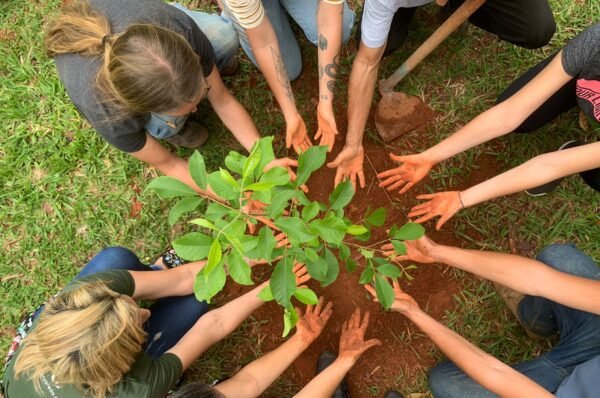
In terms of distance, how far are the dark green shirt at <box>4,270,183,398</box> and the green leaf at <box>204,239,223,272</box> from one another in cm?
92

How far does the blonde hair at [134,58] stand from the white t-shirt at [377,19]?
0.65 m

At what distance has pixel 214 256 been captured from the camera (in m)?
0.86

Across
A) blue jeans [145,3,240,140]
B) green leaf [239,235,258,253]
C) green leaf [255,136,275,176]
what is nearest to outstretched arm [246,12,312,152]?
blue jeans [145,3,240,140]

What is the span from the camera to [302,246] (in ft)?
3.61

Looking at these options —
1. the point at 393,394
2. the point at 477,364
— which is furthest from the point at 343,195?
the point at 393,394

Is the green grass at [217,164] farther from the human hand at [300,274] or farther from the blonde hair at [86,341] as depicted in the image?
the blonde hair at [86,341]

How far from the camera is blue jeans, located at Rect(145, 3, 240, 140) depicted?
6.32 feet

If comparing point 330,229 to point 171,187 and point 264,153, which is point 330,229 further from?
point 171,187

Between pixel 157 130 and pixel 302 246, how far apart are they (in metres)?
1.11

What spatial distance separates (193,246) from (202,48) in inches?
40.4

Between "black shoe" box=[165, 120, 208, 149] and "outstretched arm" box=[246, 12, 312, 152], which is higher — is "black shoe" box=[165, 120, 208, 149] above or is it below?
below

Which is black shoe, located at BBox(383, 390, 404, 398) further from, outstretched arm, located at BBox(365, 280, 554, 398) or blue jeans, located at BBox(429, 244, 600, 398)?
outstretched arm, located at BBox(365, 280, 554, 398)

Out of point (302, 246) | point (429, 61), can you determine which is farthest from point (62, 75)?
point (429, 61)

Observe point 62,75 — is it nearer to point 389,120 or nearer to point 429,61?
point 389,120
